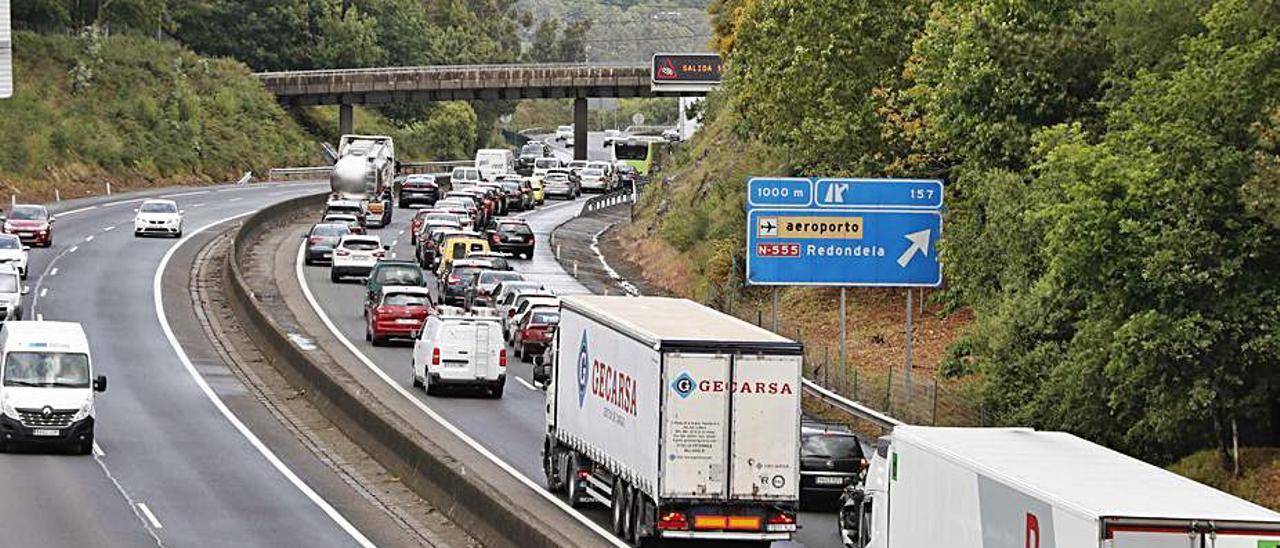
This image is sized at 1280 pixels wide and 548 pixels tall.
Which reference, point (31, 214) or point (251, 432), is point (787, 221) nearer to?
point (251, 432)

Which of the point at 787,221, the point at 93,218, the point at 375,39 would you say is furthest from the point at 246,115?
the point at 787,221

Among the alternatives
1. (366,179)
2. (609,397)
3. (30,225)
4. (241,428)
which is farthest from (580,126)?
(609,397)

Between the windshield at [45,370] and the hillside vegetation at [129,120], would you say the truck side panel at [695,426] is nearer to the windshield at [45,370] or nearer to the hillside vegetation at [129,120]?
the windshield at [45,370]

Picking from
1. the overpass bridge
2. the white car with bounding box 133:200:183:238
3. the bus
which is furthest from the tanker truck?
the bus

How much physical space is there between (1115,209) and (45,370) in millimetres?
19038

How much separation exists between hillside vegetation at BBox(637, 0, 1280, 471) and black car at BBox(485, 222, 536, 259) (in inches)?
1151

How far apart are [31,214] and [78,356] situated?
3797 centimetres

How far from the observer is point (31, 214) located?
74.5 m

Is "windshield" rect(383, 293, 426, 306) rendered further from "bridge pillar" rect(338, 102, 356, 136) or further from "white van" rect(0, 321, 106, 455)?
"bridge pillar" rect(338, 102, 356, 136)

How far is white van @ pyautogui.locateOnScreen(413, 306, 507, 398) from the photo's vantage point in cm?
4459

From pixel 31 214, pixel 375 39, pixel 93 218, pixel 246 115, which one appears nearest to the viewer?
pixel 31 214

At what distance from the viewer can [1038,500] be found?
17.7m

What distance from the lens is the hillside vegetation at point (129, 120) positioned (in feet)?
351

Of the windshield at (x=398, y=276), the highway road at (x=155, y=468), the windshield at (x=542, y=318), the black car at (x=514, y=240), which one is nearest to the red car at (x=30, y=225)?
the highway road at (x=155, y=468)
